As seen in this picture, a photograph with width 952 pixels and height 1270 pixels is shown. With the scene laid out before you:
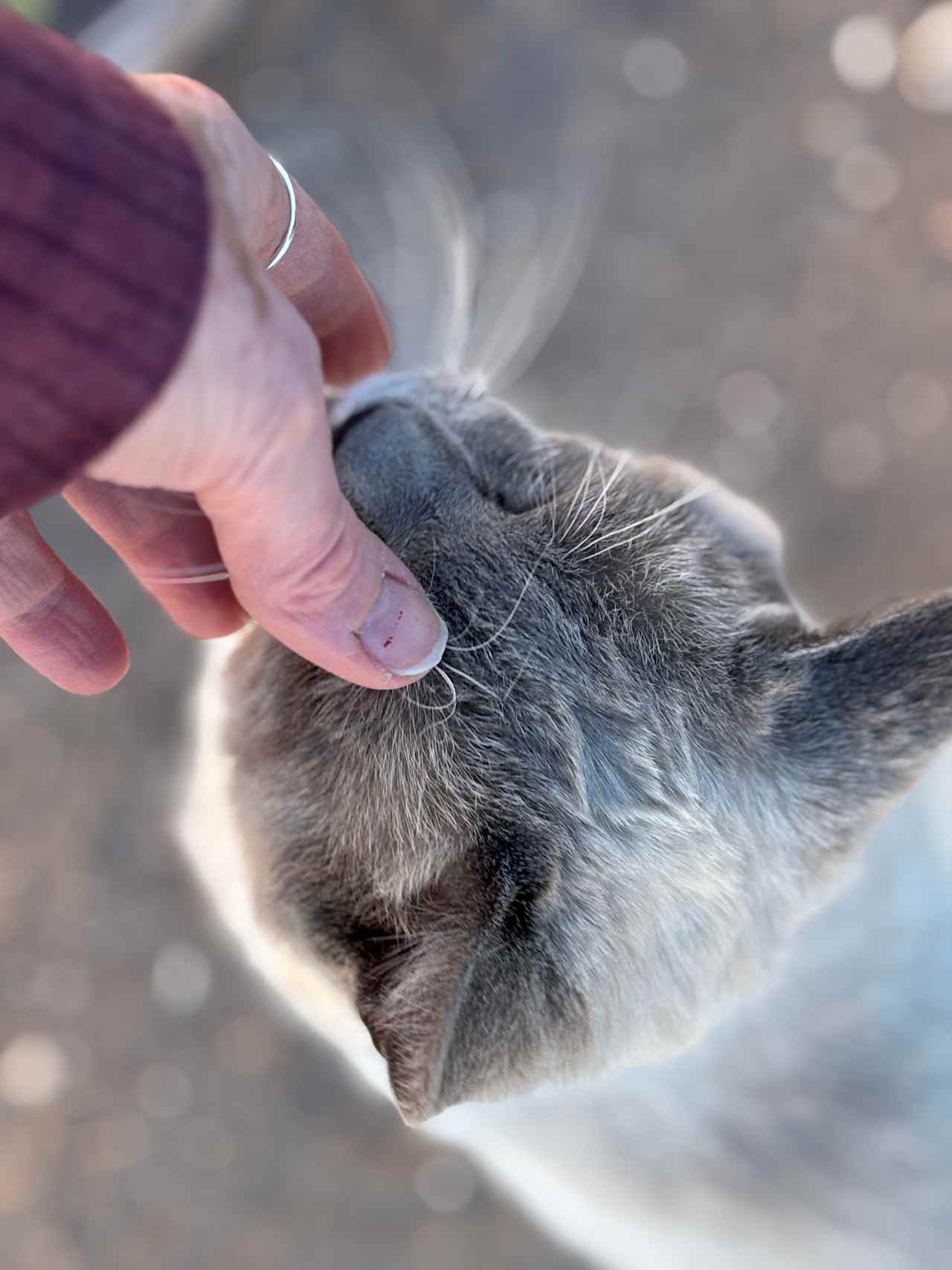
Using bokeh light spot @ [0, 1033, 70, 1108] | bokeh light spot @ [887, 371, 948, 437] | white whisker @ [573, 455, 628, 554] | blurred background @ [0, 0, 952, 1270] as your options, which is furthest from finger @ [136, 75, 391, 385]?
bokeh light spot @ [0, 1033, 70, 1108]

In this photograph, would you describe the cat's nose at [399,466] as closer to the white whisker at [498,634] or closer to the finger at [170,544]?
the white whisker at [498,634]

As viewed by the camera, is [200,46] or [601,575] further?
[200,46]

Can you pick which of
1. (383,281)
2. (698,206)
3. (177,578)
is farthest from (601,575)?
(698,206)

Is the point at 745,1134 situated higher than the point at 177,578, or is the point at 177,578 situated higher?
the point at 177,578

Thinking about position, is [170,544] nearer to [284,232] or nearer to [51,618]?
[51,618]

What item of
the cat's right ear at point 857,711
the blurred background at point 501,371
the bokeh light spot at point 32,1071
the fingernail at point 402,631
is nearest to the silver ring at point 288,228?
the fingernail at point 402,631

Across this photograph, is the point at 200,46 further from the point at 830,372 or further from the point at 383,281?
the point at 830,372

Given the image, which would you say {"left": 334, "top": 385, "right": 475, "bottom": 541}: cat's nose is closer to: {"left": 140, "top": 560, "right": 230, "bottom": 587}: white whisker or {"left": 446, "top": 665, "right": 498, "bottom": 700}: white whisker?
{"left": 446, "top": 665, "right": 498, "bottom": 700}: white whisker
